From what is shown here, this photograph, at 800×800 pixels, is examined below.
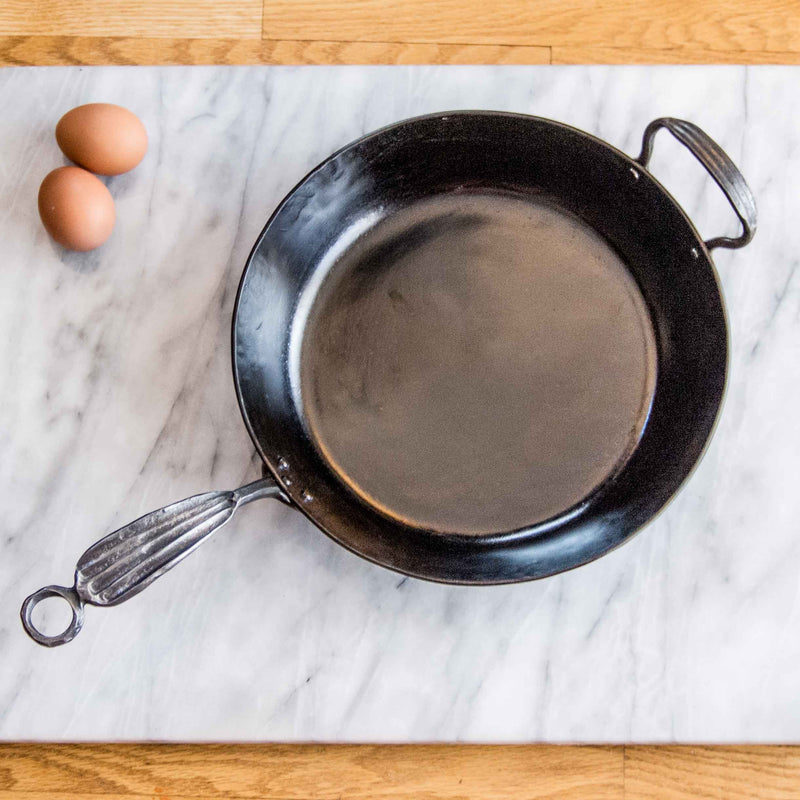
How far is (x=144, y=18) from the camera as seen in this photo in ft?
2.60

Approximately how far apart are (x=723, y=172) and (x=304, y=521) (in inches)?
17.4

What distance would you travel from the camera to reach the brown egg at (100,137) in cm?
68

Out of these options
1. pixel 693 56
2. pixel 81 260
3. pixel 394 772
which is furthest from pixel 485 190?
pixel 394 772

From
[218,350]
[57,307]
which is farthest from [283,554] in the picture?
[57,307]

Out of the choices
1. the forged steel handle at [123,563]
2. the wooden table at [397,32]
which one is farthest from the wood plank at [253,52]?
the forged steel handle at [123,563]

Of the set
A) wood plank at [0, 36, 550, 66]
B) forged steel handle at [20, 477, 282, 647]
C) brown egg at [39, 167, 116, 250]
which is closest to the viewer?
forged steel handle at [20, 477, 282, 647]

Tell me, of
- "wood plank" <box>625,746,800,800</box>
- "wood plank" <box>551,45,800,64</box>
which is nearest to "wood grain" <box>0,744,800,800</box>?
"wood plank" <box>625,746,800,800</box>

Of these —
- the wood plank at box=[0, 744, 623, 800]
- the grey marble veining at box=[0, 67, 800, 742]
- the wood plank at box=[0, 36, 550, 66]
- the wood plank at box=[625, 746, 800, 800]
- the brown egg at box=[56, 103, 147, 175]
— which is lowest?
the wood plank at box=[0, 744, 623, 800]

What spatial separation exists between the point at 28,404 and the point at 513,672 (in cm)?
48

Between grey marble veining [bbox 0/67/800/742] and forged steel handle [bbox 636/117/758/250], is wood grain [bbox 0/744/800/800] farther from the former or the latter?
forged steel handle [bbox 636/117/758/250]

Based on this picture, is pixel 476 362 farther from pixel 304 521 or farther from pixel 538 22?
pixel 538 22

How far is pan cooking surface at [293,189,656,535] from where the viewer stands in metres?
0.69

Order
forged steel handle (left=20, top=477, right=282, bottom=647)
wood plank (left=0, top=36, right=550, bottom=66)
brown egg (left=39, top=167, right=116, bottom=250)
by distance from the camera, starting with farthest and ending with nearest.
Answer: wood plank (left=0, top=36, right=550, bottom=66)
brown egg (left=39, top=167, right=116, bottom=250)
forged steel handle (left=20, top=477, right=282, bottom=647)

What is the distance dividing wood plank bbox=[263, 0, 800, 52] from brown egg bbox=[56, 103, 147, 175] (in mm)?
196
